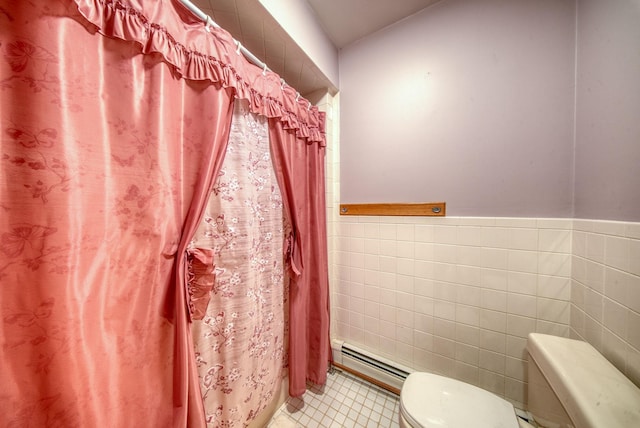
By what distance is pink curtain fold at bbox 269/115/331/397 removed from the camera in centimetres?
109

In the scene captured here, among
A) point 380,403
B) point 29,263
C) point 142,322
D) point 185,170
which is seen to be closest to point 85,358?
point 142,322

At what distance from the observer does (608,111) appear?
0.71 meters

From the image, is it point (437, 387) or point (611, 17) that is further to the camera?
point (437, 387)

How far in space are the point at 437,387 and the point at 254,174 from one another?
1.26 m

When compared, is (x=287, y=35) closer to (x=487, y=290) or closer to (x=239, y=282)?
(x=239, y=282)

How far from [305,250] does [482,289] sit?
0.95 metres

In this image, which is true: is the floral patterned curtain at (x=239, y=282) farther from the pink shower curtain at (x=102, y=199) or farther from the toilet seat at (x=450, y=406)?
the toilet seat at (x=450, y=406)

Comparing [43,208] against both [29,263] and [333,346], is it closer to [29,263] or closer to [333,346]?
[29,263]

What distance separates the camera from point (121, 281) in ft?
1.86

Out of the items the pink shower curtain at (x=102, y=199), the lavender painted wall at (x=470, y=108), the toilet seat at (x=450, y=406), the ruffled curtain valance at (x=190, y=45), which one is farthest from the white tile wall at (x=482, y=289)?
the pink shower curtain at (x=102, y=199)

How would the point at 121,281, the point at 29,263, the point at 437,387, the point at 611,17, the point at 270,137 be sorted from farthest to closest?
the point at 270,137, the point at 437,387, the point at 611,17, the point at 121,281, the point at 29,263

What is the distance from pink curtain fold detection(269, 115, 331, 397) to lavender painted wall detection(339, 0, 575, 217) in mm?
341

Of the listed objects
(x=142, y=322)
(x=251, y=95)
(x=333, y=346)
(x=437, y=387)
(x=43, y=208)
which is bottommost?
(x=333, y=346)

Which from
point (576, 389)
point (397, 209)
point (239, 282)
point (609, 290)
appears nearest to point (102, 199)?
point (239, 282)
